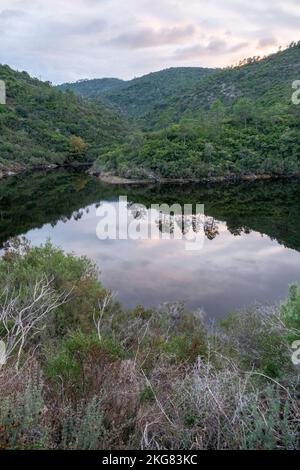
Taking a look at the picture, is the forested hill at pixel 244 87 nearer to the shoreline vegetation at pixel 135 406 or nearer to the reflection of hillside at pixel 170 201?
the reflection of hillside at pixel 170 201

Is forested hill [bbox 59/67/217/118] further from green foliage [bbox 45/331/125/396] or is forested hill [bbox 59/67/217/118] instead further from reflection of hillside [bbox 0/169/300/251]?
green foliage [bbox 45/331/125/396]

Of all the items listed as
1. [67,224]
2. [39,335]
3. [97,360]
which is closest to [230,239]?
[67,224]

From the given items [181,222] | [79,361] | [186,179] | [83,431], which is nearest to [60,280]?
A: [79,361]

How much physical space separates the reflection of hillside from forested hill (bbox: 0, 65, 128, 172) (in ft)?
48.7

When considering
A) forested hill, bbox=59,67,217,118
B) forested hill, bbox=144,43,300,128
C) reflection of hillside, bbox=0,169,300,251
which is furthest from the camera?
forested hill, bbox=59,67,217,118

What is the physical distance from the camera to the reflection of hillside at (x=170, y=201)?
120ft

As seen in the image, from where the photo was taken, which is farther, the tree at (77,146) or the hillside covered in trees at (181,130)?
the tree at (77,146)

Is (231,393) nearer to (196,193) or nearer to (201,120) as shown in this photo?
(196,193)

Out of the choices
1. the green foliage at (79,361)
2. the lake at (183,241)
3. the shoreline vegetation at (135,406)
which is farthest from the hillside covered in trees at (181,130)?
the shoreline vegetation at (135,406)

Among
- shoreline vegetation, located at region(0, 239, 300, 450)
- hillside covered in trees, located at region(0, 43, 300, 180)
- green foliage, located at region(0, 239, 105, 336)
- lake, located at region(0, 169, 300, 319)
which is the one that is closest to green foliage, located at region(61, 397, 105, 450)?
shoreline vegetation, located at region(0, 239, 300, 450)

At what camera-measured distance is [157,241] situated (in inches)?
1298

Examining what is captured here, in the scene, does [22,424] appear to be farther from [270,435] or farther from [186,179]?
[186,179]

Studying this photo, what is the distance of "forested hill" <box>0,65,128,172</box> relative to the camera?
77875 millimetres

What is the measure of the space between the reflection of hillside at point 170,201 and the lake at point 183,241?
0.09 metres
